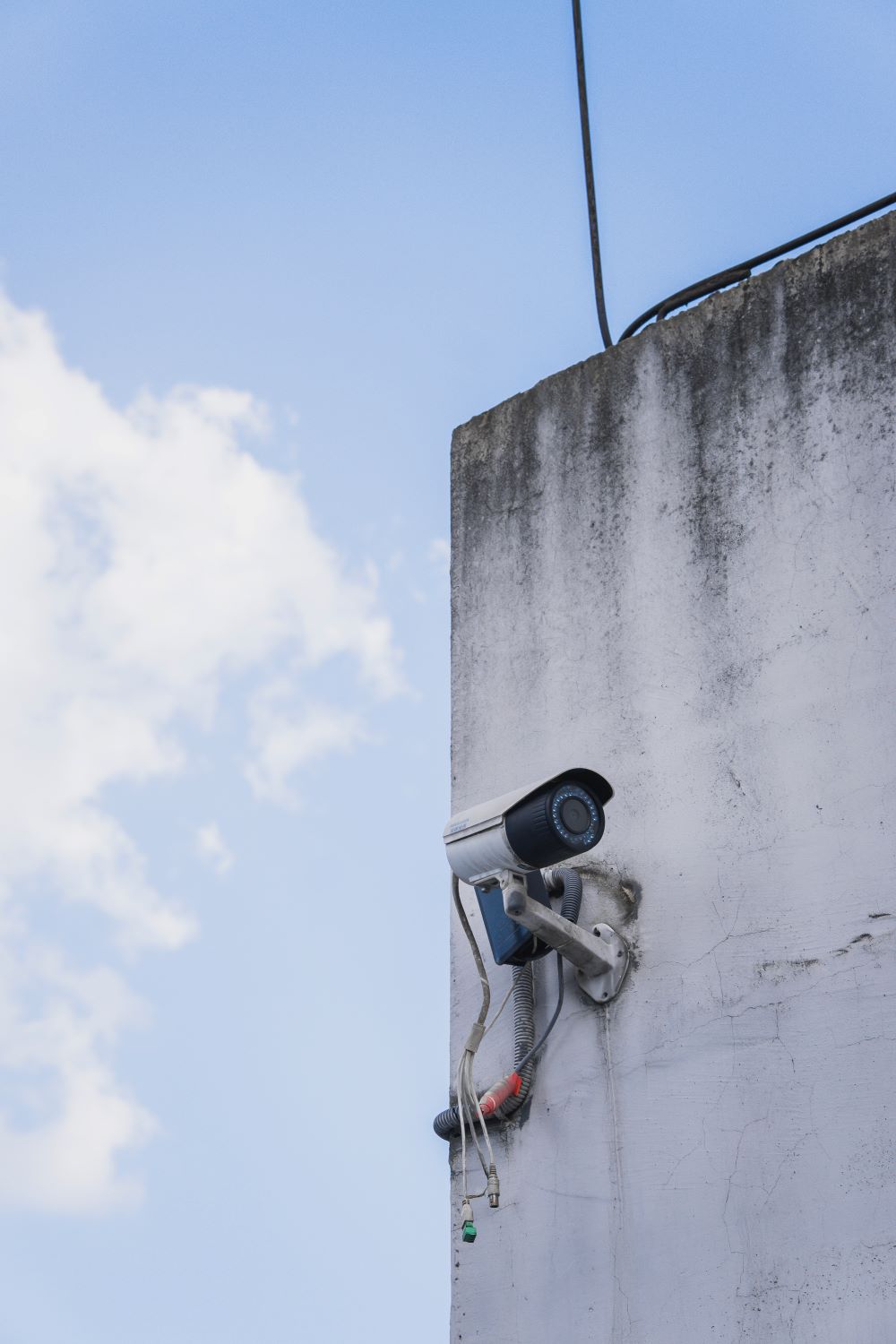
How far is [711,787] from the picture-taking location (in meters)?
4.25

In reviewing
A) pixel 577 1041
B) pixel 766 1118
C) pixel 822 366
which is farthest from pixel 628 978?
pixel 822 366

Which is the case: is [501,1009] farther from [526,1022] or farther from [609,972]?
[609,972]

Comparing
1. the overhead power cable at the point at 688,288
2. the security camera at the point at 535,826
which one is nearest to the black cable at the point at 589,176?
the overhead power cable at the point at 688,288

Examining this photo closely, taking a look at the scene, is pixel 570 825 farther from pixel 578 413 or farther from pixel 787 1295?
pixel 578 413

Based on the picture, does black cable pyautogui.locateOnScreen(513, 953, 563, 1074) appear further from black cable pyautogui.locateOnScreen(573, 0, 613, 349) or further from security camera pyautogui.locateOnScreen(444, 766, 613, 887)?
black cable pyautogui.locateOnScreen(573, 0, 613, 349)

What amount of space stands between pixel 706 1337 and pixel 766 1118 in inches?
19.1

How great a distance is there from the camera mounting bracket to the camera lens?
0.63ft

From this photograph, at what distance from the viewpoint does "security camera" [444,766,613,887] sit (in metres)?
4.02

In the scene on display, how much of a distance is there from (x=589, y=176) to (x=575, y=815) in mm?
2517

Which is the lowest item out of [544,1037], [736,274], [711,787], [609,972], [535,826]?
[544,1037]

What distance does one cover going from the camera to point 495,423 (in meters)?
5.23

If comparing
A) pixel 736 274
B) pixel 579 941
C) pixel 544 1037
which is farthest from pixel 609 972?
pixel 736 274

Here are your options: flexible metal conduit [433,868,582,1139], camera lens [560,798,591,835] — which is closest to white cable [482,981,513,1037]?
flexible metal conduit [433,868,582,1139]

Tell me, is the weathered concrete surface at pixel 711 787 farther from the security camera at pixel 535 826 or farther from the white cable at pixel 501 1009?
the security camera at pixel 535 826
